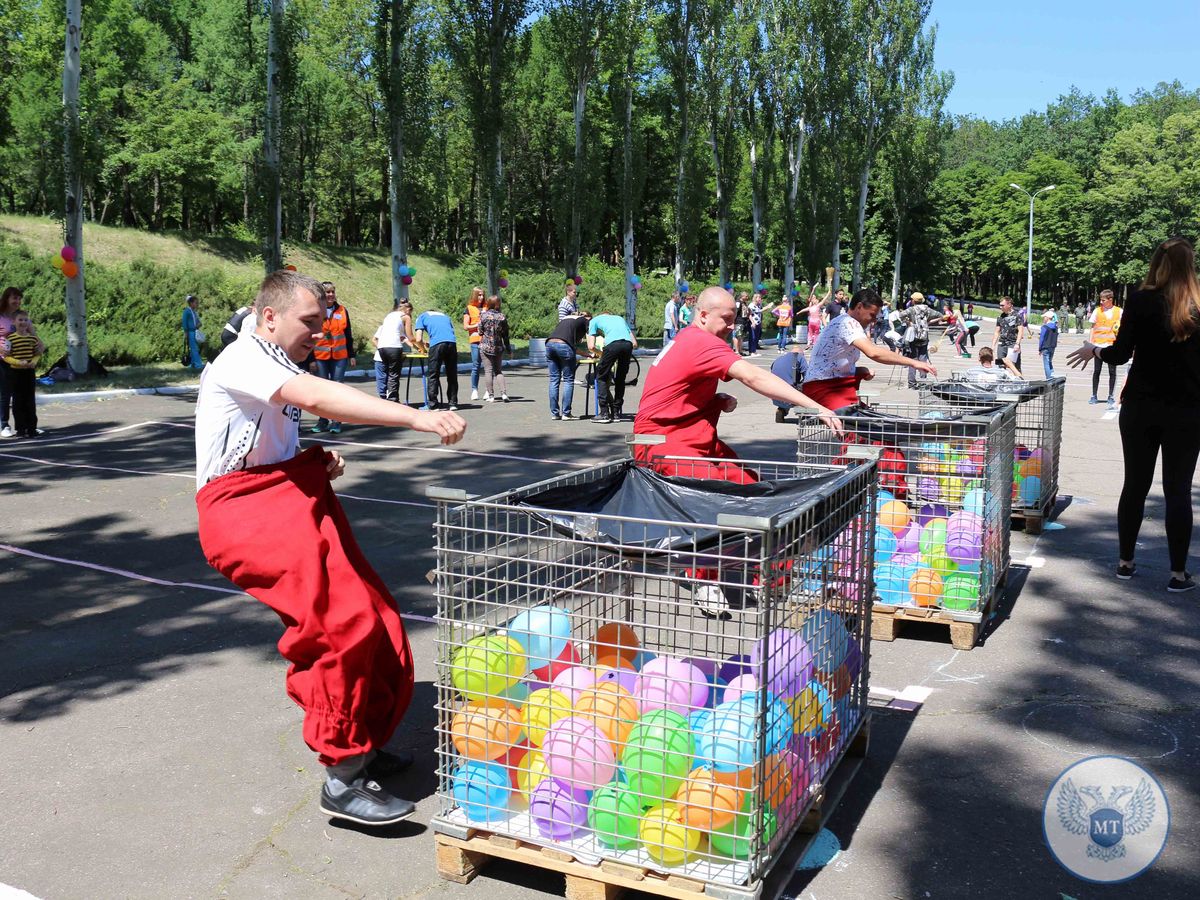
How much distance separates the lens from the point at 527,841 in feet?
10.8

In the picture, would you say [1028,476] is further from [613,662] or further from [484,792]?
[484,792]

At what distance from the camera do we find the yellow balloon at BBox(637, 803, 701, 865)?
10.2 ft

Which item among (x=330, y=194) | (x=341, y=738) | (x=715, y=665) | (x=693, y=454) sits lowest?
(x=341, y=738)

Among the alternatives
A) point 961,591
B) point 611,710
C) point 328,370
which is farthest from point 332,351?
point 611,710

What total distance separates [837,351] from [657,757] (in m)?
5.13

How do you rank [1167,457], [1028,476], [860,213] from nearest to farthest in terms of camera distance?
[1167,457] → [1028,476] → [860,213]

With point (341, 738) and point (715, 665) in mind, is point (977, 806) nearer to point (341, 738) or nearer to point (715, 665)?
point (715, 665)

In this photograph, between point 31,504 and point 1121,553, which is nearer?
point 1121,553

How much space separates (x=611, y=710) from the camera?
3.29 meters

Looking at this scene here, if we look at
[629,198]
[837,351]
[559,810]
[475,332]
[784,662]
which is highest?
[629,198]

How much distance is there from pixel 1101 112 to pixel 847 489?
118 meters

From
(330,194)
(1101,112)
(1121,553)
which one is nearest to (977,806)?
(1121,553)

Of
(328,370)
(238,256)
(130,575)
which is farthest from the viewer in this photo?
(238,256)

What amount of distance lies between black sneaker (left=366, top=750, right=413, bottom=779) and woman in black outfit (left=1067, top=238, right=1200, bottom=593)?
473 cm
